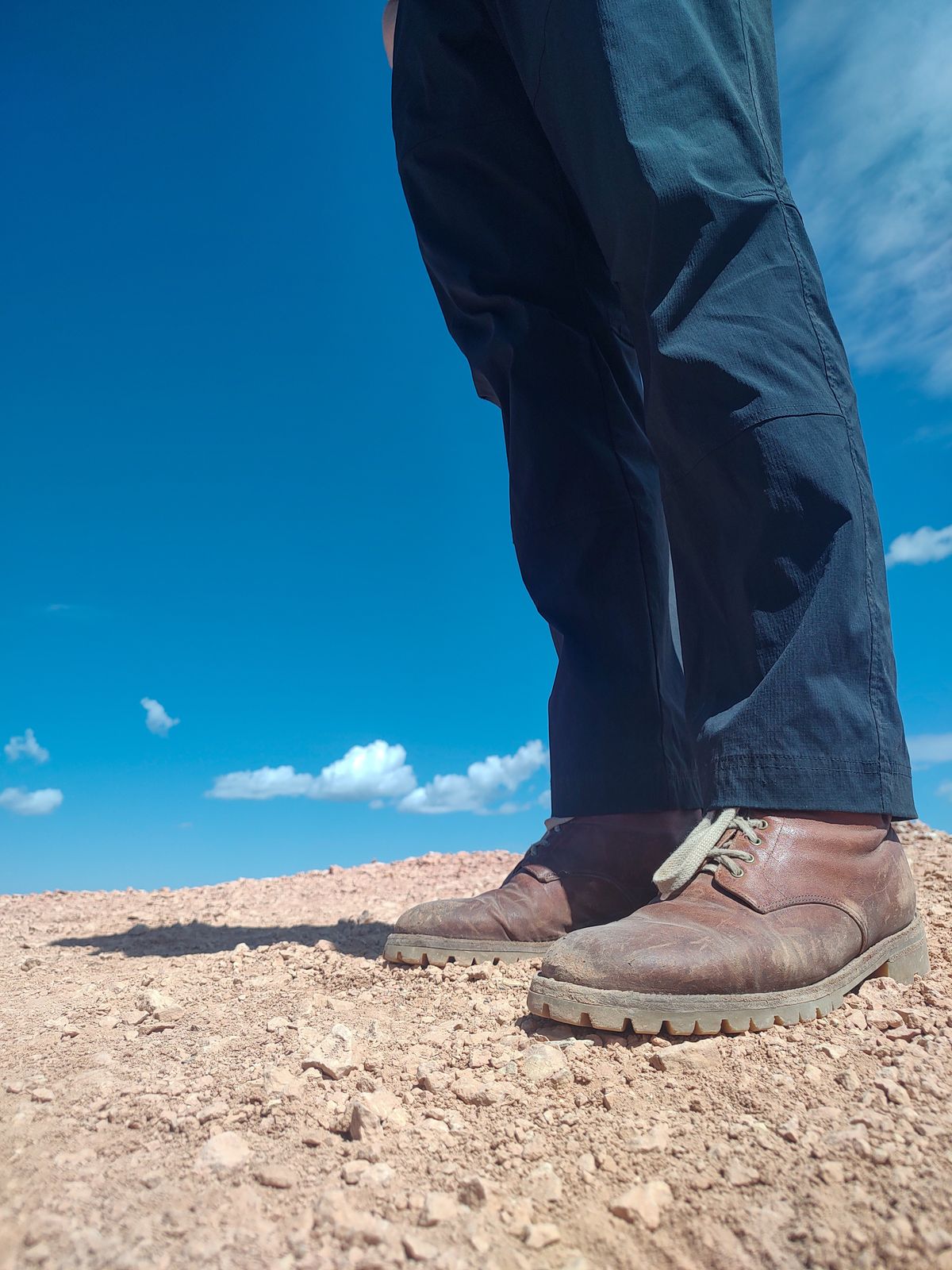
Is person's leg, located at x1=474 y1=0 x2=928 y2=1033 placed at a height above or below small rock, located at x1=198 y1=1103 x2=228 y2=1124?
above

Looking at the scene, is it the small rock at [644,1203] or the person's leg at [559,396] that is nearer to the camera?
the small rock at [644,1203]

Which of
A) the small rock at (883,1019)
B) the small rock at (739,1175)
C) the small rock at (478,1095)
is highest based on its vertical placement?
the small rock at (478,1095)

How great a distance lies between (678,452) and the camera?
1.41 metres

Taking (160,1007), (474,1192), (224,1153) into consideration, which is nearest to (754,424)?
(474,1192)

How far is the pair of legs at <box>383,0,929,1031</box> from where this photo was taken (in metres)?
1.27

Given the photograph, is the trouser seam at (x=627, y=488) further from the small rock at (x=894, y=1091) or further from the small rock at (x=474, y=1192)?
the small rock at (x=474, y=1192)

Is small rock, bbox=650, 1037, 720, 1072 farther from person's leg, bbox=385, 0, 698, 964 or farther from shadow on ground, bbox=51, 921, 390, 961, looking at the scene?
shadow on ground, bbox=51, 921, 390, 961

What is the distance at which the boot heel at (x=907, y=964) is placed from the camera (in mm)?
A: 1330

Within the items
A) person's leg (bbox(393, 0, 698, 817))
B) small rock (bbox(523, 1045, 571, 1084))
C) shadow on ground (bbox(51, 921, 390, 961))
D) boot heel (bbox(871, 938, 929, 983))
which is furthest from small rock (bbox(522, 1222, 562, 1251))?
shadow on ground (bbox(51, 921, 390, 961))

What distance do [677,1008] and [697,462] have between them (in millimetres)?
828

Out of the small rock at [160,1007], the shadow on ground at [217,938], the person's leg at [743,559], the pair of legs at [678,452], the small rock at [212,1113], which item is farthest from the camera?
the shadow on ground at [217,938]

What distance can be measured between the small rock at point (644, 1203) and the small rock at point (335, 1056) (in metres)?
0.40

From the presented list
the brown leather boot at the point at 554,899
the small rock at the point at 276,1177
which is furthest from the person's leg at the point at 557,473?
the small rock at the point at 276,1177

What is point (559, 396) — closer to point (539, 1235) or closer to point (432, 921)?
point (432, 921)
